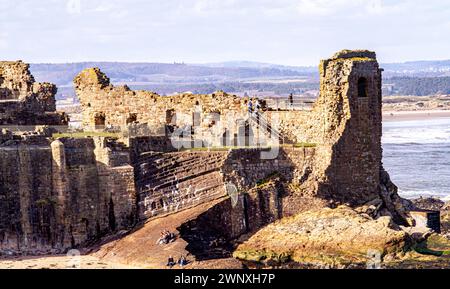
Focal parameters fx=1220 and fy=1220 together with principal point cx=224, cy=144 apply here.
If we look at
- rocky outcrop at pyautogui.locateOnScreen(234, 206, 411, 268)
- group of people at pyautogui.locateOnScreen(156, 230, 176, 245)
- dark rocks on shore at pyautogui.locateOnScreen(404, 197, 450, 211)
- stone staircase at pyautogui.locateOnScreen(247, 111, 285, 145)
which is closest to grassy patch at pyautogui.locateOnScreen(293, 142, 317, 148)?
stone staircase at pyautogui.locateOnScreen(247, 111, 285, 145)

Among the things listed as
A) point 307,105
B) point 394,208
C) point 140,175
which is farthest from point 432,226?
point 140,175

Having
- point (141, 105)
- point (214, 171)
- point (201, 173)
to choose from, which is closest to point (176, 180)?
point (201, 173)

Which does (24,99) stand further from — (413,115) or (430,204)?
(413,115)

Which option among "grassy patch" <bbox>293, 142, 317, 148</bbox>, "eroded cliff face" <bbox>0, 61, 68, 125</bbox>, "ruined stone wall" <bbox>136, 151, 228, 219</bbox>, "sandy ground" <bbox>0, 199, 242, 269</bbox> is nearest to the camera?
"sandy ground" <bbox>0, 199, 242, 269</bbox>

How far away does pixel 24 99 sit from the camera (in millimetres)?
42188

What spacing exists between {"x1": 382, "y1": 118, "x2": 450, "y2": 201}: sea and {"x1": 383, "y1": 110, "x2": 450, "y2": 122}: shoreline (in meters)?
17.3

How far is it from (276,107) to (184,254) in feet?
31.1

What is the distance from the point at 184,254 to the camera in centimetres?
3375

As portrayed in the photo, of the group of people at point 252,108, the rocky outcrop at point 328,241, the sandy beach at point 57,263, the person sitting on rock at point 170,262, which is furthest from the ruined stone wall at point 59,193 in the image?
the group of people at point 252,108

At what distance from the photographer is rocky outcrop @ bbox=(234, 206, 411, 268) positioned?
114ft

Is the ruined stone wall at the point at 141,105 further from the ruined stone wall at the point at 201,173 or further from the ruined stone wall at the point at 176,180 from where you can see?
the ruined stone wall at the point at 176,180

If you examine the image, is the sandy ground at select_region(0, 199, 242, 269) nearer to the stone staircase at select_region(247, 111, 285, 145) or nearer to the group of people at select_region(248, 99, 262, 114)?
the stone staircase at select_region(247, 111, 285, 145)

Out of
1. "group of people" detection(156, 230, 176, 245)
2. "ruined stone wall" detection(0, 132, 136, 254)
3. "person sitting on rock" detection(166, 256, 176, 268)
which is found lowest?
"person sitting on rock" detection(166, 256, 176, 268)

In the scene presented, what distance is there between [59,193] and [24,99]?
642cm
